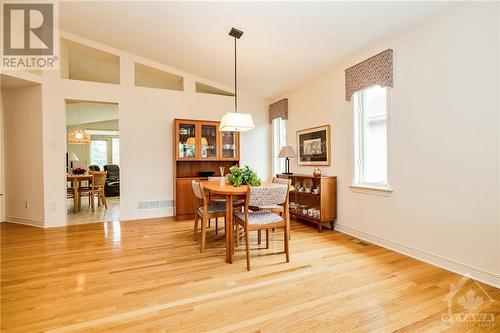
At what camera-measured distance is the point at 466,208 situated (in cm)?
213

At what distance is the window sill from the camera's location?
2.83 m

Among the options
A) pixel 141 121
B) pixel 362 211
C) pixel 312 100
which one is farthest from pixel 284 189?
pixel 141 121

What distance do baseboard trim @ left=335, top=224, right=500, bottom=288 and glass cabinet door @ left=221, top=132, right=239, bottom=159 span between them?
2.52m

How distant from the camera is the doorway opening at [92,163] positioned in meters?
4.93

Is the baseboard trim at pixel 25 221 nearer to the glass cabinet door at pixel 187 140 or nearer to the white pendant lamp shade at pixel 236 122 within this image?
the glass cabinet door at pixel 187 140

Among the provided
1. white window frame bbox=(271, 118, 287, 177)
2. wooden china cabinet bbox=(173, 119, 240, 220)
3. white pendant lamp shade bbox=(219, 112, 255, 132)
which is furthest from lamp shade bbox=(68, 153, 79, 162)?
white pendant lamp shade bbox=(219, 112, 255, 132)

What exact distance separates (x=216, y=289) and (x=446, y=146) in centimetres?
243

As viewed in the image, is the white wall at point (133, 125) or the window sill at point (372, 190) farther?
the white wall at point (133, 125)

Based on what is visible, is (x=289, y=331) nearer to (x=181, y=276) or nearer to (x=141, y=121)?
(x=181, y=276)

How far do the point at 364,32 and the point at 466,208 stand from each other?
6.73 ft

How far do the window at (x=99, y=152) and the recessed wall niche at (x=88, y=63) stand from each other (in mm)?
4671

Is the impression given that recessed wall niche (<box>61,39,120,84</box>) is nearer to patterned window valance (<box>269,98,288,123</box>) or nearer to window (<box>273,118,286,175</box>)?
patterned window valance (<box>269,98,288,123</box>)

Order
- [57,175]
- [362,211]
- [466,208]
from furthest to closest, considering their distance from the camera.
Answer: [57,175] → [362,211] → [466,208]

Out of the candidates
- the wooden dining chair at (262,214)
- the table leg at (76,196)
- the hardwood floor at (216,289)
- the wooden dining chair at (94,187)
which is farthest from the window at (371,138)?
the table leg at (76,196)
